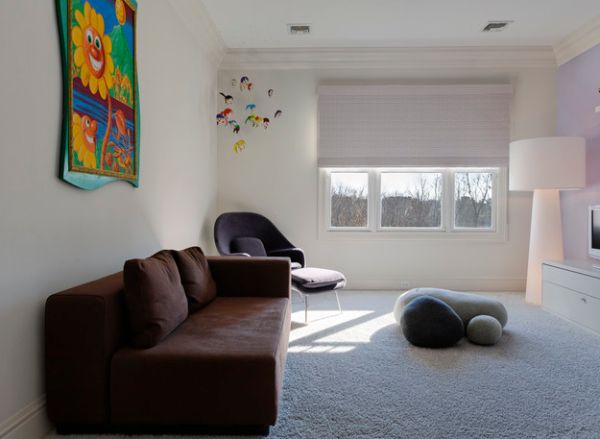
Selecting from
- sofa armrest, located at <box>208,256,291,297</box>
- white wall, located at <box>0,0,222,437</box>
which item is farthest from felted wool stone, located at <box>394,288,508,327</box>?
white wall, located at <box>0,0,222,437</box>

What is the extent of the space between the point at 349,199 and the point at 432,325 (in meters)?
2.18

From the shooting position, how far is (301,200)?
4.51 m

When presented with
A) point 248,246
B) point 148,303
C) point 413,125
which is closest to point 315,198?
point 248,246

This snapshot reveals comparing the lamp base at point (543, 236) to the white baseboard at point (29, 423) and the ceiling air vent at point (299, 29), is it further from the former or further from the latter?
the white baseboard at point (29, 423)

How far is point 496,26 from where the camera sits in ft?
12.5

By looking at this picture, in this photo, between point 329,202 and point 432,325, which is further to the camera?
point 329,202

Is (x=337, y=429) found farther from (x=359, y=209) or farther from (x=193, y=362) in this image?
(x=359, y=209)

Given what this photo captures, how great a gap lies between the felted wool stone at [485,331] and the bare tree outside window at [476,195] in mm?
2048

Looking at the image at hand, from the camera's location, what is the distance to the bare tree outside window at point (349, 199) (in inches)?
181

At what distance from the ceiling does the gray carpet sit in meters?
2.69

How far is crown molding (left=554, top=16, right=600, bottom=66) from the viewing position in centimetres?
373

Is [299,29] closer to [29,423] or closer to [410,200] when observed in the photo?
[410,200]

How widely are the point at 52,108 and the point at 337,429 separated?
5.96 ft

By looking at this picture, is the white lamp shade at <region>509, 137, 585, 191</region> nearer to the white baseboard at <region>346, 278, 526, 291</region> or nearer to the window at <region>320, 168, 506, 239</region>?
the window at <region>320, 168, 506, 239</region>
